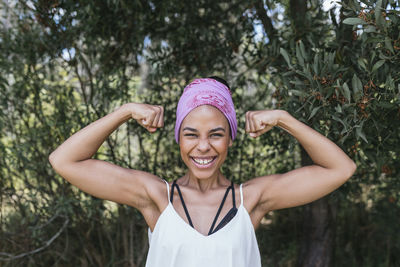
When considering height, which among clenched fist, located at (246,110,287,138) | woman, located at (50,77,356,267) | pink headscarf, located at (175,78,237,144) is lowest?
woman, located at (50,77,356,267)

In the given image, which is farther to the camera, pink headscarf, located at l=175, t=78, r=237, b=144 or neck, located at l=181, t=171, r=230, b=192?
neck, located at l=181, t=171, r=230, b=192

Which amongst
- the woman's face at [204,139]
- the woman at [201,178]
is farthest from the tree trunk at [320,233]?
the woman's face at [204,139]

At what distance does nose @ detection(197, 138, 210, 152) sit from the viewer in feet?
7.06

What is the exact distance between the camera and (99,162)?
2256 mm

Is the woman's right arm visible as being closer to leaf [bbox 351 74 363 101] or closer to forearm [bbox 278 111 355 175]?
forearm [bbox 278 111 355 175]

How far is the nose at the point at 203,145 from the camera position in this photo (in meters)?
2.15

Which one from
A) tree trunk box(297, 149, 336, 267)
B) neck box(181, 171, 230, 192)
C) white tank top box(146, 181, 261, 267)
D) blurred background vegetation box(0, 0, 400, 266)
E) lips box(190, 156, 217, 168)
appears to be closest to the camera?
white tank top box(146, 181, 261, 267)

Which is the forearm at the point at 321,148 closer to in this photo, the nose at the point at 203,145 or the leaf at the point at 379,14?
the nose at the point at 203,145

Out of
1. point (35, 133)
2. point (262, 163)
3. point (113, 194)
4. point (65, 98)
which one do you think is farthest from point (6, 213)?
point (113, 194)

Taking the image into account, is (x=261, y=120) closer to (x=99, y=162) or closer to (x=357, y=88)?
(x=357, y=88)

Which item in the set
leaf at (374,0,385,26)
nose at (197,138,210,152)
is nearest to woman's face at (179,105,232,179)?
nose at (197,138,210,152)

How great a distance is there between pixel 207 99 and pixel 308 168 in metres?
0.63

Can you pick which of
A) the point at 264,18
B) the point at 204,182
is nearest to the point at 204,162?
the point at 204,182

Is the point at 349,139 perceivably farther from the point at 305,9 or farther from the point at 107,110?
the point at 107,110
